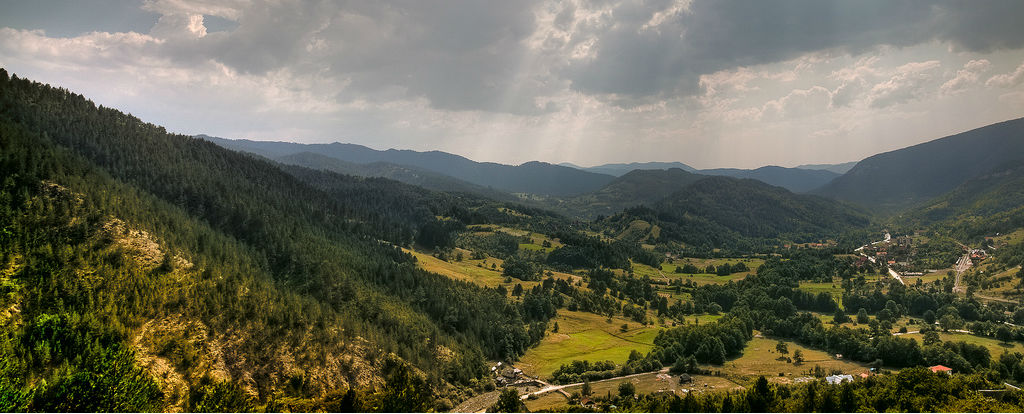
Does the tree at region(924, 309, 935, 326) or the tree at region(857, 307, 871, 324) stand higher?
the tree at region(924, 309, 935, 326)

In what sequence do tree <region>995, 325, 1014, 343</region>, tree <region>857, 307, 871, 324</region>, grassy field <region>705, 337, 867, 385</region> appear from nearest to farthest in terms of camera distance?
grassy field <region>705, 337, 867, 385</region>
tree <region>995, 325, 1014, 343</region>
tree <region>857, 307, 871, 324</region>

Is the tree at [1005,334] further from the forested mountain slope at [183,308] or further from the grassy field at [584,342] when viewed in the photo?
the forested mountain slope at [183,308]

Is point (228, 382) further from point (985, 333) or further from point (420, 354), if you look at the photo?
point (985, 333)

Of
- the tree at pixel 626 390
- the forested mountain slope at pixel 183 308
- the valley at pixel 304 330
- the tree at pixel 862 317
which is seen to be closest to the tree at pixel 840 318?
the valley at pixel 304 330

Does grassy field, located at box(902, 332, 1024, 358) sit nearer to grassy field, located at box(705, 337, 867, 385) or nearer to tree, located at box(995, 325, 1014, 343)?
tree, located at box(995, 325, 1014, 343)

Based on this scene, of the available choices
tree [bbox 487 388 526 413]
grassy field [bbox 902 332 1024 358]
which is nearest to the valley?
tree [bbox 487 388 526 413]

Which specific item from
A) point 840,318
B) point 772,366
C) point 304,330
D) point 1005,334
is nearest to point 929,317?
point 840,318

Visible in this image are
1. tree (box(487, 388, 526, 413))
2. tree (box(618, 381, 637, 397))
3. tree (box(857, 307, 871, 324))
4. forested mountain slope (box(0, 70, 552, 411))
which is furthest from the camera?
tree (box(857, 307, 871, 324))
